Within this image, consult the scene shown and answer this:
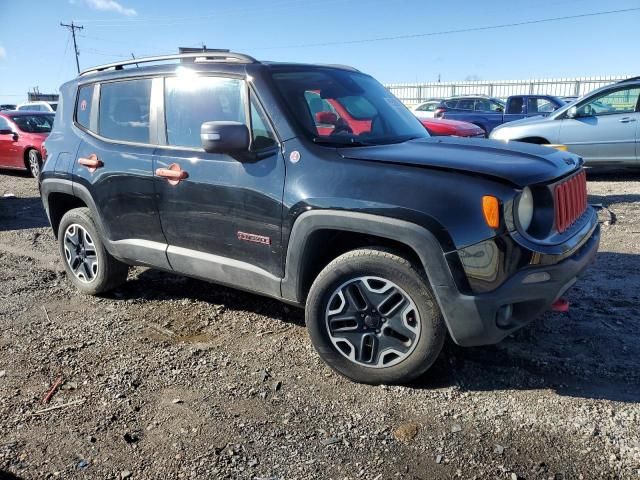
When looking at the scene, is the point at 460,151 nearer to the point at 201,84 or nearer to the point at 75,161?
the point at 201,84

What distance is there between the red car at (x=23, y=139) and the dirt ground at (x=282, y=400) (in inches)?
325

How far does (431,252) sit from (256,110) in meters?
1.48

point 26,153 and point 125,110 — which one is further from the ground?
point 125,110

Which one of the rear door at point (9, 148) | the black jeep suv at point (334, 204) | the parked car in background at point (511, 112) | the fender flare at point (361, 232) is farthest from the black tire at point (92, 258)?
the parked car in background at point (511, 112)

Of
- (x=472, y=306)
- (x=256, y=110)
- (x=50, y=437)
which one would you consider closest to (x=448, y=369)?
(x=472, y=306)

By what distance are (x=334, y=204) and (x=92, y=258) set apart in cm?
265

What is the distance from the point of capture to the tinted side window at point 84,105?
447cm

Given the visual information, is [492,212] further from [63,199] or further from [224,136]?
[63,199]

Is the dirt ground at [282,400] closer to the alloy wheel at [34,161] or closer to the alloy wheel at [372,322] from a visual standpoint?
the alloy wheel at [372,322]

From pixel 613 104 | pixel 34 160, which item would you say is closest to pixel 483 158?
pixel 613 104

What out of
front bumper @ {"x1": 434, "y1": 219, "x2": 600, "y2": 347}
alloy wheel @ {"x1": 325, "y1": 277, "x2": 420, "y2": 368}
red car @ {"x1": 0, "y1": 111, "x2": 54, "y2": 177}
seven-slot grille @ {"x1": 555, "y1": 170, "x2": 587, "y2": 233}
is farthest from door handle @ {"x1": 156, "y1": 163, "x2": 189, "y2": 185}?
red car @ {"x1": 0, "y1": 111, "x2": 54, "y2": 177}

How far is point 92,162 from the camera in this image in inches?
166

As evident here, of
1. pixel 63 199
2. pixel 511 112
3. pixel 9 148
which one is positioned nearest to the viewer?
pixel 63 199

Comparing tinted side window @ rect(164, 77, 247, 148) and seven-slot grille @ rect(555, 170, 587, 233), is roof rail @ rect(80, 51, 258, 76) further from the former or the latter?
seven-slot grille @ rect(555, 170, 587, 233)
